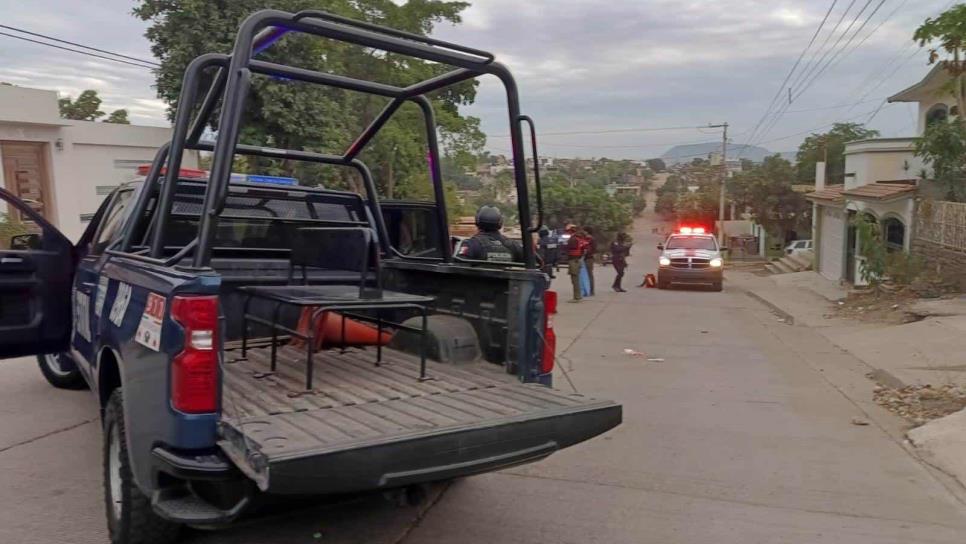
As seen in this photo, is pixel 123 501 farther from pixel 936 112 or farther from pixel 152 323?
pixel 936 112

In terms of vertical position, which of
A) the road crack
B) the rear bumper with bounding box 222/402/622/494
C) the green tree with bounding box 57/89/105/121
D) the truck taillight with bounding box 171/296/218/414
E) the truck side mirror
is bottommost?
the road crack

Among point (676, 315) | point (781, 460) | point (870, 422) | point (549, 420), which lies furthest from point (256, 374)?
point (676, 315)

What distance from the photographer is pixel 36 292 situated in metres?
5.41

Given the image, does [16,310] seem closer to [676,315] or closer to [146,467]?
[146,467]

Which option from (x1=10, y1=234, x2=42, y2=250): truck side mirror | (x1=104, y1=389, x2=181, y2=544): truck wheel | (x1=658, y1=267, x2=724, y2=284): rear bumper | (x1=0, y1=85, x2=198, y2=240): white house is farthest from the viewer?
(x1=658, y1=267, x2=724, y2=284): rear bumper

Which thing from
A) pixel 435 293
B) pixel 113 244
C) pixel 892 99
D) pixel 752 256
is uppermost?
pixel 892 99

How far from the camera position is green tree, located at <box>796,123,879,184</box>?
4800cm

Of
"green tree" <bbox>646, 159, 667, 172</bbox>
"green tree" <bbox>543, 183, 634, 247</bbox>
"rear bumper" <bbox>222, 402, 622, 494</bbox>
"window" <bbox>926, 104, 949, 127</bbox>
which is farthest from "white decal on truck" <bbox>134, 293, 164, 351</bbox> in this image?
"green tree" <bbox>646, 159, 667, 172</bbox>

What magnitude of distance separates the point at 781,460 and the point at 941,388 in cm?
312

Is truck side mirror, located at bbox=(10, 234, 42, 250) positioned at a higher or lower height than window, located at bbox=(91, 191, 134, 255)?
lower

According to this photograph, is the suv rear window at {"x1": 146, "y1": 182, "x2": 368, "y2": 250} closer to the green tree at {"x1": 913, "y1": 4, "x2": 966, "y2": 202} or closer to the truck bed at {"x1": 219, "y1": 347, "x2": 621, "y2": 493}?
the truck bed at {"x1": 219, "y1": 347, "x2": 621, "y2": 493}

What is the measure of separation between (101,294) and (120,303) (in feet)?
1.94

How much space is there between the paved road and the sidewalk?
0.70m

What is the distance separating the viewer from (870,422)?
6.74m
